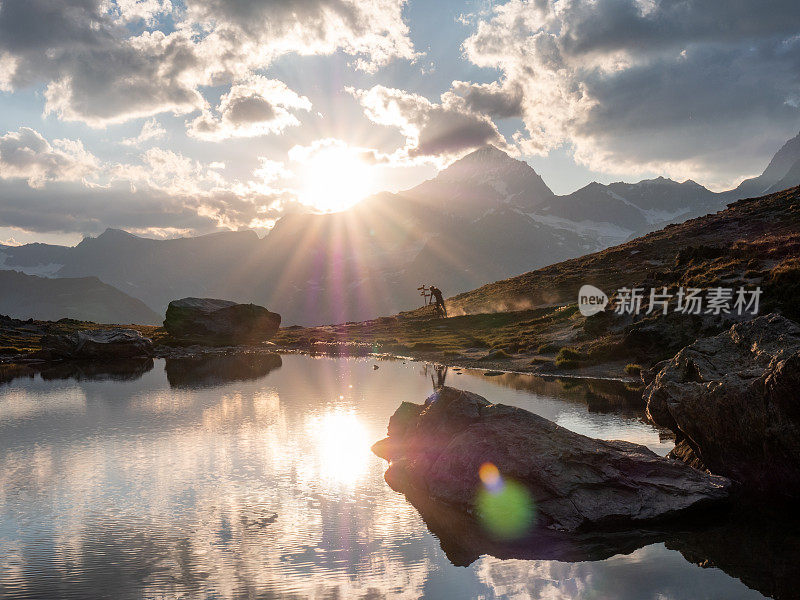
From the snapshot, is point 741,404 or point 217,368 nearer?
point 741,404

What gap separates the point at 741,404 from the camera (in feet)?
59.7

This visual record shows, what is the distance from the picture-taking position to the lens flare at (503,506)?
16.1m

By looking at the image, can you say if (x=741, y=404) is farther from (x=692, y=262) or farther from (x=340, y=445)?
(x=692, y=262)

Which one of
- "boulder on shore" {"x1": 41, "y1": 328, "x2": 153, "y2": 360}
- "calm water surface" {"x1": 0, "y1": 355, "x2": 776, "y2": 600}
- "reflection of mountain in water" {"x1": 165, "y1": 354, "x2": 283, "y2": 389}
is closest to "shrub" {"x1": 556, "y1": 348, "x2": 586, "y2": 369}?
"calm water surface" {"x1": 0, "y1": 355, "x2": 776, "y2": 600}

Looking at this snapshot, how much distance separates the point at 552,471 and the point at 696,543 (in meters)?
4.21

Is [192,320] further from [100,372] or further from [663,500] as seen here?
[663,500]

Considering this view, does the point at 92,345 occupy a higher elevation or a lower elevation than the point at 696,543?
higher

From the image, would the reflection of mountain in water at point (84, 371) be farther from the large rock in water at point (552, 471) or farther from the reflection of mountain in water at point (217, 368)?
the large rock in water at point (552, 471)

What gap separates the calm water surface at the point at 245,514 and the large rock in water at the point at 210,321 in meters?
56.6

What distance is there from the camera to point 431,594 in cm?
1260

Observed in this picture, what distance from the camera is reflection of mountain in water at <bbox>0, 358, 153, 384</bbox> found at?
172 feet

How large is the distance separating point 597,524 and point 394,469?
26.8ft

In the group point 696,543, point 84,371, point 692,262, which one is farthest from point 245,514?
point 692,262

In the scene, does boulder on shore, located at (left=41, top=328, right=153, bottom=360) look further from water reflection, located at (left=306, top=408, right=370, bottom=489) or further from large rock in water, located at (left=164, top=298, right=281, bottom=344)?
water reflection, located at (left=306, top=408, right=370, bottom=489)
